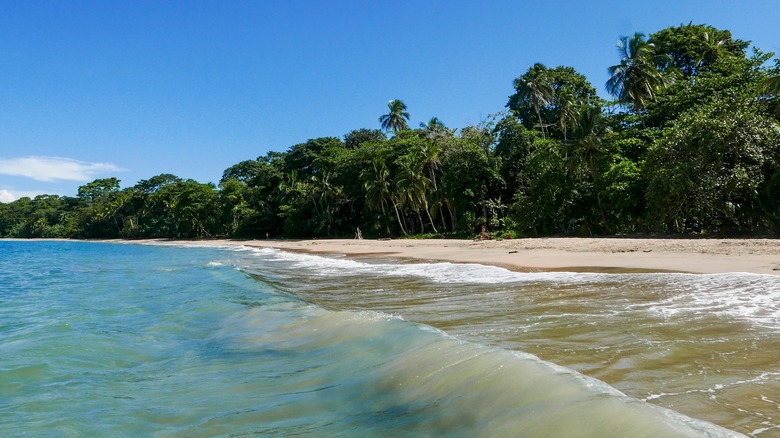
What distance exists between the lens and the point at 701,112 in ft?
69.3

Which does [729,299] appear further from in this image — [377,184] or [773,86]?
[377,184]

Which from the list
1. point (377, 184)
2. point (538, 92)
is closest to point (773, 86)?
point (538, 92)

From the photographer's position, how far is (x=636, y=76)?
107 feet

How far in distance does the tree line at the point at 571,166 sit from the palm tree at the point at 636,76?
0.30ft

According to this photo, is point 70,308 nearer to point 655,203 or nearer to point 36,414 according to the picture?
point 36,414

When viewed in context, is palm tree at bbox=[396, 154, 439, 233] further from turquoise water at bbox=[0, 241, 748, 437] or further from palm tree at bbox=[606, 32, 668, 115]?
turquoise water at bbox=[0, 241, 748, 437]

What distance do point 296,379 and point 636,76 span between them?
3547cm

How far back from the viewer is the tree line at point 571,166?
19.7 metres

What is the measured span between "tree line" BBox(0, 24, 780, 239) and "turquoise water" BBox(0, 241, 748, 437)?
16.5 metres

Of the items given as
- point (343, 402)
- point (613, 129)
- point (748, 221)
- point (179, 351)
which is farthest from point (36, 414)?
point (613, 129)

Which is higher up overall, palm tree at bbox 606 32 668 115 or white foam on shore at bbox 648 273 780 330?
palm tree at bbox 606 32 668 115

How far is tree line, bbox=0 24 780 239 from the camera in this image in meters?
19.7

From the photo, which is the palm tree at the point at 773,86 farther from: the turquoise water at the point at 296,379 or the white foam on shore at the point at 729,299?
the turquoise water at the point at 296,379

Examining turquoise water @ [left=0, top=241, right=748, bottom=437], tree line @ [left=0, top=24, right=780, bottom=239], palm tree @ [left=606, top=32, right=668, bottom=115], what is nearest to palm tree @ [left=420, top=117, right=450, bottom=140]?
tree line @ [left=0, top=24, right=780, bottom=239]
